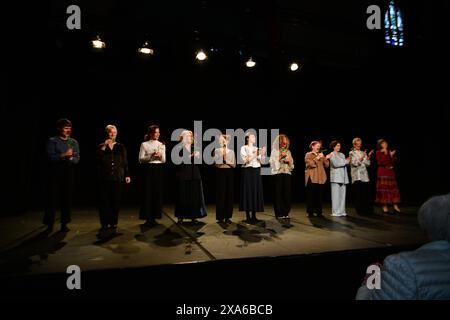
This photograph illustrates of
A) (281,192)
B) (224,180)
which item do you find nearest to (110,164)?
(224,180)

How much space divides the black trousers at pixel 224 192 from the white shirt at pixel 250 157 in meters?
0.32

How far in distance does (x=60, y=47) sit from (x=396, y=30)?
8163 mm

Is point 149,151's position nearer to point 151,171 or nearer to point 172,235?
point 151,171

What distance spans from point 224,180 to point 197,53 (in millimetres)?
3041

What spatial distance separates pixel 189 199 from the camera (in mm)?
5199

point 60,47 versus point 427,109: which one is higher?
point 60,47

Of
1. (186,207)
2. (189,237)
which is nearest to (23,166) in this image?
(186,207)

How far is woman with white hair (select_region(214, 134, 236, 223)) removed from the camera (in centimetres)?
536

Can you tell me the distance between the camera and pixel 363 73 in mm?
8406

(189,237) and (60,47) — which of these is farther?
(60,47)

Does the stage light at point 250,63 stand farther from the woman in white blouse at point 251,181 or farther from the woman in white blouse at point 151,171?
the woman in white blouse at point 151,171

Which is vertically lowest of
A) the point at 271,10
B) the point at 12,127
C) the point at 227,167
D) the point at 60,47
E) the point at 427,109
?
the point at 227,167

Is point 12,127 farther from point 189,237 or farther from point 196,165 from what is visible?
point 189,237

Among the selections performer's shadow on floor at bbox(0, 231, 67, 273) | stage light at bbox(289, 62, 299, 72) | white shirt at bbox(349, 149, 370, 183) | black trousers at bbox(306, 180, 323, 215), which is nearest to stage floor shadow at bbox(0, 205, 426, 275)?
performer's shadow on floor at bbox(0, 231, 67, 273)
